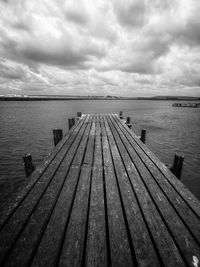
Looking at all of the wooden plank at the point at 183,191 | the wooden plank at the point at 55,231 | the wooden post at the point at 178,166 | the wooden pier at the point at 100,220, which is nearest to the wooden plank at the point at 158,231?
the wooden pier at the point at 100,220

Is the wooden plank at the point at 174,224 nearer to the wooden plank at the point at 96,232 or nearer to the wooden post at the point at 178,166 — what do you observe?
the wooden plank at the point at 96,232

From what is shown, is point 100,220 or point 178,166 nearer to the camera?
point 100,220

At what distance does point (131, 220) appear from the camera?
6.86 ft

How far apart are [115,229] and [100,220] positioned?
262 millimetres

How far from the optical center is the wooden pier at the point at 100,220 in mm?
1609

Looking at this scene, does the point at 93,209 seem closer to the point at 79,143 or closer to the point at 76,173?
the point at 76,173

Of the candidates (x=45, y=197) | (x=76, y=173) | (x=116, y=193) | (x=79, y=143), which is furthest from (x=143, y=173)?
(x=79, y=143)

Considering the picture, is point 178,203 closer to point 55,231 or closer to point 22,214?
point 55,231

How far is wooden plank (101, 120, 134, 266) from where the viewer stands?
1588 mm

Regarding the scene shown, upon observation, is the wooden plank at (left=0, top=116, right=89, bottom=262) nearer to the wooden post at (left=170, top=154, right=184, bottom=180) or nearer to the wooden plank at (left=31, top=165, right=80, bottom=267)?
the wooden plank at (left=31, top=165, right=80, bottom=267)

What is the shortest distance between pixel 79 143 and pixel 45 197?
10.6 ft

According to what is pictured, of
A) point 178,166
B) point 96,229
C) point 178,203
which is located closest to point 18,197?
point 96,229

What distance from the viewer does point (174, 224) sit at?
2.05m

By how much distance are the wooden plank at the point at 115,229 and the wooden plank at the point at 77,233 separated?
0.38 m
